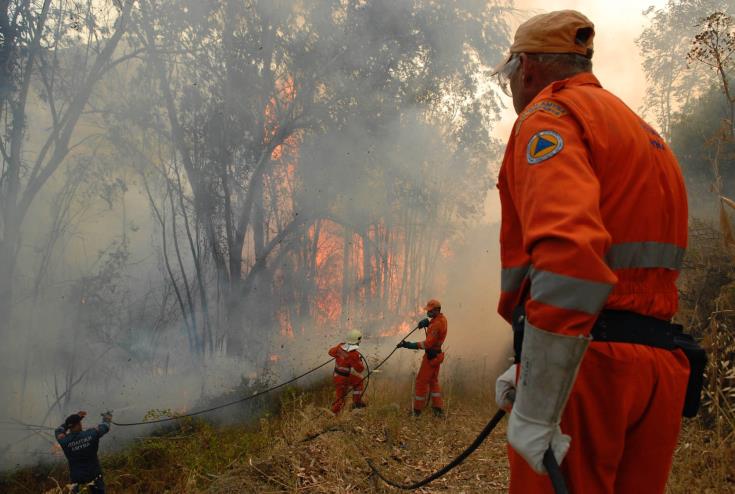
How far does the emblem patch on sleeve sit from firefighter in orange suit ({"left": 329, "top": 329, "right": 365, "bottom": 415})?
22.7 feet

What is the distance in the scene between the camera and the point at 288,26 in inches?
472

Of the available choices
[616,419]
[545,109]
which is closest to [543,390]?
[616,419]

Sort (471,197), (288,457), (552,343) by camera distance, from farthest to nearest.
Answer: (471,197), (288,457), (552,343)

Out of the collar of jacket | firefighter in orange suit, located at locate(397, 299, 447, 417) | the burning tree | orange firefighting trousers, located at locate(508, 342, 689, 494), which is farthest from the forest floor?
the burning tree

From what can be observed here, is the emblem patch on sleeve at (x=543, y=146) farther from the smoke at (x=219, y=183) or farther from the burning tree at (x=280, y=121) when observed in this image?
the burning tree at (x=280, y=121)

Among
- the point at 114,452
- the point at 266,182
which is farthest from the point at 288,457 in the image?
the point at 266,182

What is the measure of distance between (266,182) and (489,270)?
344 inches

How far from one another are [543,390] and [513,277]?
377mm

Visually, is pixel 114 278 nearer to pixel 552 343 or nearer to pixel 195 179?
pixel 195 179

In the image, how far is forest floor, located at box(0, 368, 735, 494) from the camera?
13.3 ft

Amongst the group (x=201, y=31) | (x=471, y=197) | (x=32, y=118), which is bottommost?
(x=471, y=197)

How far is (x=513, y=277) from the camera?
150 cm

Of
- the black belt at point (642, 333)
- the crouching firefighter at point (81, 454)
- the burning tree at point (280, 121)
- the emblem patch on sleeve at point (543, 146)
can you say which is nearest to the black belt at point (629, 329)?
the black belt at point (642, 333)

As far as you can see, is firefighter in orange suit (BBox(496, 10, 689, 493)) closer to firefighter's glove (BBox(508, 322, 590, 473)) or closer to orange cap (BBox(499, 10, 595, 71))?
firefighter's glove (BBox(508, 322, 590, 473))
